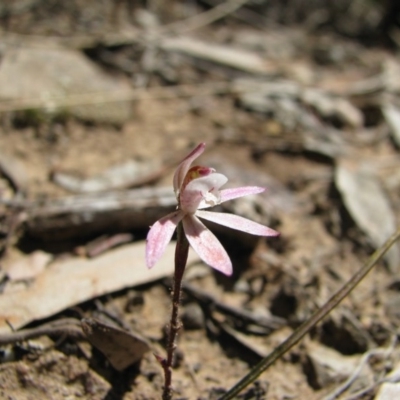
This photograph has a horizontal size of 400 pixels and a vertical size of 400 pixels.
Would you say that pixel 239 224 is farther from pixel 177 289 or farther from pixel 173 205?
pixel 173 205

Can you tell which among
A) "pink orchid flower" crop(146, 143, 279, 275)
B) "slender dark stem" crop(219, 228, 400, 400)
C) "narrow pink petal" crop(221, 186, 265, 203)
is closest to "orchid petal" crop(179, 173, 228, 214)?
"pink orchid flower" crop(146, 143, 279, 275)

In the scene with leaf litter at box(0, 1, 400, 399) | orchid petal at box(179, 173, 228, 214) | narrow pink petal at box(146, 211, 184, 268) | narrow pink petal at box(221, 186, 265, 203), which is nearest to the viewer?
narrow pink petal at box(146, 211, 184, 268)

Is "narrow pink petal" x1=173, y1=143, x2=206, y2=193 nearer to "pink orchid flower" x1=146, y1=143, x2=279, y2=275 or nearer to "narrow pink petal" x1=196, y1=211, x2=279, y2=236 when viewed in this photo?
"pink orchid flower" x1=146, y1=143, x2=279, y2=275

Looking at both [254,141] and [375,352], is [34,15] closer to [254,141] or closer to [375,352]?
[254,141]

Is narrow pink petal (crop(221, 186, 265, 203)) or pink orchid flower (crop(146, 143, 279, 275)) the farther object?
narrow pink petal (crop(221, 186, 265, 203))

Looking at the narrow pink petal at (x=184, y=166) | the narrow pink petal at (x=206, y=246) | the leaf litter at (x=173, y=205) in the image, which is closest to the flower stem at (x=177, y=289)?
the narrow pink petal at (x=206, y=246)

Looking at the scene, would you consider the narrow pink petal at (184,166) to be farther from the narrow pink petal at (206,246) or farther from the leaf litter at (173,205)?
the leaf litter at (173,205)

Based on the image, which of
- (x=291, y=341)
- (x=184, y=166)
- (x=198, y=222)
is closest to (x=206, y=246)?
(x=198, y=222)
